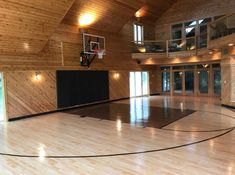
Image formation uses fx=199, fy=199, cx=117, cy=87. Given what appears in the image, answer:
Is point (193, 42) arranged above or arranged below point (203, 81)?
above

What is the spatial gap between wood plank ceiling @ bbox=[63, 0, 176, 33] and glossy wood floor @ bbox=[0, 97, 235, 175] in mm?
5165

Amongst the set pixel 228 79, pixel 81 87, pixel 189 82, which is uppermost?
pixel 228 79

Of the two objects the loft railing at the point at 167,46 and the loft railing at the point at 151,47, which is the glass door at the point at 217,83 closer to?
the loft railing at the point at 167,46

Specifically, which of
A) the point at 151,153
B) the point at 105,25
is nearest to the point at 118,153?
the point at 151,153

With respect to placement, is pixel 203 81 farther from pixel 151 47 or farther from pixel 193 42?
pixel 151 47

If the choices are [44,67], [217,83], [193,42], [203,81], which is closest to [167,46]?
[193,42]

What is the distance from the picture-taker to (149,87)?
14945 millimetres

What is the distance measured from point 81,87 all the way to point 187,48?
6404 millimetres

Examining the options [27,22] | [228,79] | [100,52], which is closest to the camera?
[27,22]

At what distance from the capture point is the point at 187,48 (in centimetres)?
1147

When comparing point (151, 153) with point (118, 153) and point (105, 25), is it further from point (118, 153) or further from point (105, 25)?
point (105, 25)

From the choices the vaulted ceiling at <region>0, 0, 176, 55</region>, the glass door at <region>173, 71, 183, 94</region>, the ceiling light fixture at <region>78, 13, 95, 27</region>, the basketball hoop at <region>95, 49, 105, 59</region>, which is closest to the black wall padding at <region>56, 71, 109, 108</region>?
the basketball hoop at <region>95, 49, 105, 59</region>

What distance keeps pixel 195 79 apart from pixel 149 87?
10.7ft

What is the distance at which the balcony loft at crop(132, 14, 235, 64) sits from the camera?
8.57 m
